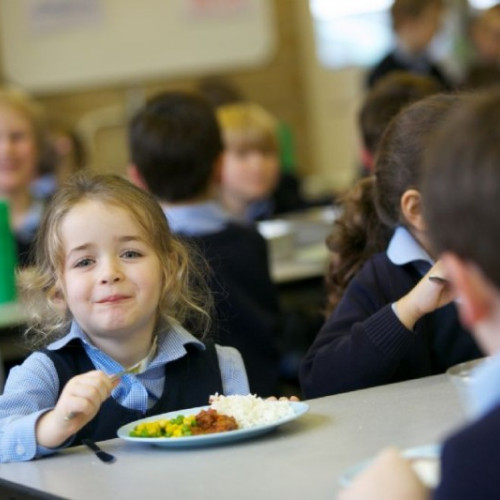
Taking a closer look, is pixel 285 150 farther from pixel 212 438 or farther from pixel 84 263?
pixel 212 438

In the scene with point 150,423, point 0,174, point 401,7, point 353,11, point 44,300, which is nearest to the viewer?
point 150,423

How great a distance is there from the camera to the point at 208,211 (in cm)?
315

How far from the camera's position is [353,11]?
28.3ft

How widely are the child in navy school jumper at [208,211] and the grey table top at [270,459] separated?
51.2 inches

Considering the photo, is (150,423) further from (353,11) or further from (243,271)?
(353,11)

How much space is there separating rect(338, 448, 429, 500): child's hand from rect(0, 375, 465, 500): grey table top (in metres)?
0.09

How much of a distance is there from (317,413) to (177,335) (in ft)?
1.14

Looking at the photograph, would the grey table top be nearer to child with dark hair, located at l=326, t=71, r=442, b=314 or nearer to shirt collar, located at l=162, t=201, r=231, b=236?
child with dark hair, located at l=326, t=71, r=442, b=314

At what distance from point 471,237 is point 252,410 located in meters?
0.63

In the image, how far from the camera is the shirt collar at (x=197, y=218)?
310 cm

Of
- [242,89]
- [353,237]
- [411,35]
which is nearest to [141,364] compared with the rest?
[353,237]

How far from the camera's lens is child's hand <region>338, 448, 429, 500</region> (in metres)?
1.15

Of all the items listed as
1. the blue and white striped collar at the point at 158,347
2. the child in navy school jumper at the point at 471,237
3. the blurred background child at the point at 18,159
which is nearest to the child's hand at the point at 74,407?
the blue and white striped collar at the point at 158,347

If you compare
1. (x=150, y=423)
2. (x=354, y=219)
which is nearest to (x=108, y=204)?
(x=150, y=423)
